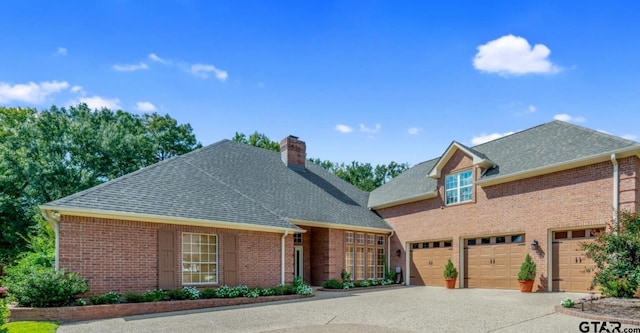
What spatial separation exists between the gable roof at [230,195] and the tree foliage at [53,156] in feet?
36.8

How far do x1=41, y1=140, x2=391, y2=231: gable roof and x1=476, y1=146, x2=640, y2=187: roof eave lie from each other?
21.8 ft

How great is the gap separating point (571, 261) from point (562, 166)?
10.9ft

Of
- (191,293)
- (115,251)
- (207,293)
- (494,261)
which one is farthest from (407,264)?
(115,251)

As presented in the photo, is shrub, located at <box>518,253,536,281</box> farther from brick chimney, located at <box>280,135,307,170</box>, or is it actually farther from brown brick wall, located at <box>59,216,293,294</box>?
brick chimney, located at <box>280,135,307,170</box>

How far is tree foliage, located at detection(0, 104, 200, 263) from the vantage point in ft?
80.1

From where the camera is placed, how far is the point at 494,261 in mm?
16578

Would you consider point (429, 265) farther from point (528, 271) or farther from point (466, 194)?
point (528, 271)

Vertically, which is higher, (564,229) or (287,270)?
(564,229)

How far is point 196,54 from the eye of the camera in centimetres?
1412

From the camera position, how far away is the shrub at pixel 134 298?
11.3m

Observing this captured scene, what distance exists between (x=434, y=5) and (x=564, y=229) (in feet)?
30.0

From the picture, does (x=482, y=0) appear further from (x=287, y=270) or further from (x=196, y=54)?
(x=287, y=270)

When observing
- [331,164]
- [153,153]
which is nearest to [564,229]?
[153,153]

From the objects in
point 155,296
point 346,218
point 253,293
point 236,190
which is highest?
point 236,190
